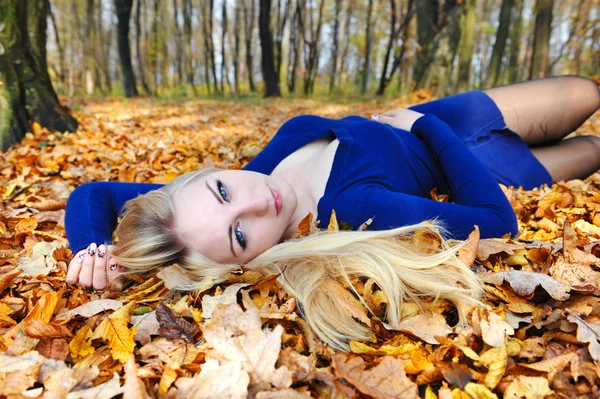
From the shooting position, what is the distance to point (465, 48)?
8859 millimetres

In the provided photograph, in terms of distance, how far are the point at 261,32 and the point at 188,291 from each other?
1209 cm

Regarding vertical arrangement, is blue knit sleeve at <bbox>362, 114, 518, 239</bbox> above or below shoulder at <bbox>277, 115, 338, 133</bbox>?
below

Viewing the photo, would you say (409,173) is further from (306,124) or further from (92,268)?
(92,268)

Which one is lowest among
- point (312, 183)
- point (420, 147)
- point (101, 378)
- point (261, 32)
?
point (101, 378)

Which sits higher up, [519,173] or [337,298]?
[519,173]

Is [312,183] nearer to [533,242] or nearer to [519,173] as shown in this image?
[533,242]

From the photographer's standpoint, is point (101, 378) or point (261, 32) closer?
point (101, 378)

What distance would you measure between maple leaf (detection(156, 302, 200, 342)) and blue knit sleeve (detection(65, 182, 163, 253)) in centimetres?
83

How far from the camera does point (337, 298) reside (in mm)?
1542

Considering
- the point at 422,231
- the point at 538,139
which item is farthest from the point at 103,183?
the point at 538,139

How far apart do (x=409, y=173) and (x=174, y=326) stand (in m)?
1.68

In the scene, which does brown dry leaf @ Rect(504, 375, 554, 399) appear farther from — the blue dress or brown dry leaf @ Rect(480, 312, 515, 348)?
the blue dress

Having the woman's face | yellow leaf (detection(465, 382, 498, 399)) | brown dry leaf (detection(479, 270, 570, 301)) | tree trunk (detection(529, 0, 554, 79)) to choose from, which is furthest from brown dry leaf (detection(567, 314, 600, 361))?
tree trunk (detection(529, 0, 554, 79))

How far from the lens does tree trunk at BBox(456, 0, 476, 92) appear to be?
28.1ft
